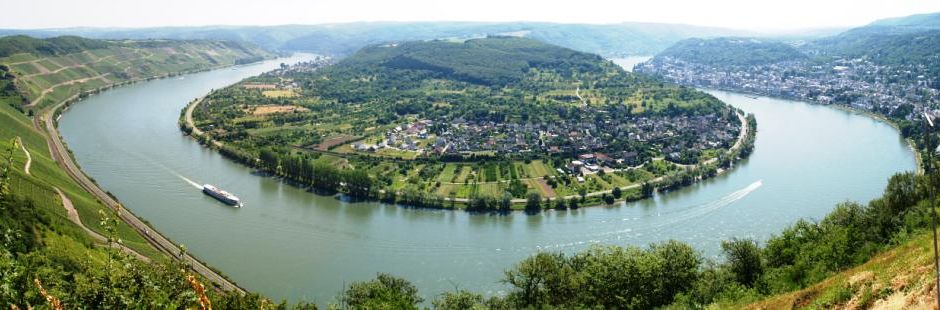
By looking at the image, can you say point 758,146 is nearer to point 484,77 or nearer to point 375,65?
point 484,77

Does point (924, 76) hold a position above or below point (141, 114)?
above

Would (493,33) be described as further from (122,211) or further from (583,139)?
(122,211)

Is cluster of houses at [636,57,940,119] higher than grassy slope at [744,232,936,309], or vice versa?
grassy slope at [744,232,936,309]

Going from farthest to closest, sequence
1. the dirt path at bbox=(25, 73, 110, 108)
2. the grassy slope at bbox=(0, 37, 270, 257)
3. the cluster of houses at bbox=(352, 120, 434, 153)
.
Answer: the dirt path at bbox=(25, 73, 110, 108)
the cluster of houses at bbox=(352, 120, 434, 153)
the grassy slope at bbox=(0, 37, 270, 257)

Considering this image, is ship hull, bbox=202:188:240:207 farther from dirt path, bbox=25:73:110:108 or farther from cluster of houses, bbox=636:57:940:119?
cluster of houses, bbox=636:57:940:119

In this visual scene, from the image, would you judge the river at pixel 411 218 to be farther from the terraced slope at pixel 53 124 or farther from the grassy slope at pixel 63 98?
the grassy slope at pixel 63 98

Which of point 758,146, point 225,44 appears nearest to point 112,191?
point 758,146

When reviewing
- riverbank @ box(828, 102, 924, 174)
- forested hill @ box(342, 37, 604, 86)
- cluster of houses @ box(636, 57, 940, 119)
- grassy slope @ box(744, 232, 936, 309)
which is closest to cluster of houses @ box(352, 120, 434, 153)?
forested hill @ box(342, 37, 604, 86)

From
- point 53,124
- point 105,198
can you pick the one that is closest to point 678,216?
point 105,198
